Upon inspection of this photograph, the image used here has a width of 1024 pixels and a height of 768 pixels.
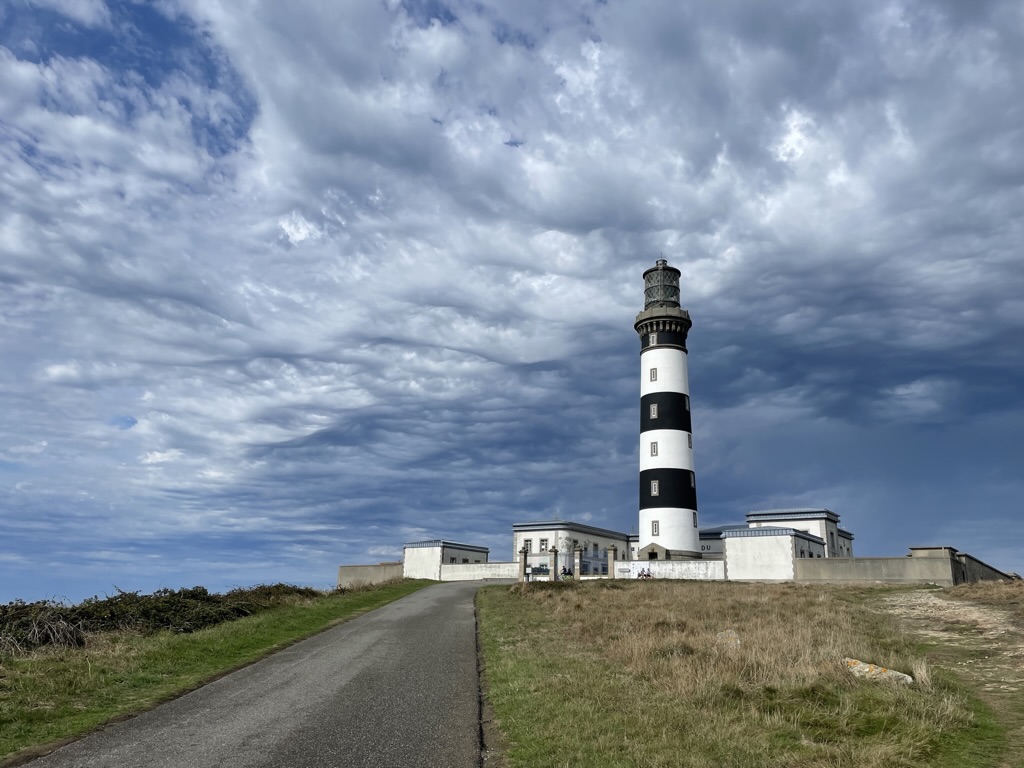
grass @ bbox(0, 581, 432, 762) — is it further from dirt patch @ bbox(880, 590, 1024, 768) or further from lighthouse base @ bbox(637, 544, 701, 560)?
lighthouse base @ bbox(637, 544, 701, 560)

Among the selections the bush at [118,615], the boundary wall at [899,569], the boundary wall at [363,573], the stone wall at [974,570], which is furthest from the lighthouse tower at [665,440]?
the bush at [118,615]

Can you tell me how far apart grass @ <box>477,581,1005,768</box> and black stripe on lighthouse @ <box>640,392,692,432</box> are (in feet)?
115

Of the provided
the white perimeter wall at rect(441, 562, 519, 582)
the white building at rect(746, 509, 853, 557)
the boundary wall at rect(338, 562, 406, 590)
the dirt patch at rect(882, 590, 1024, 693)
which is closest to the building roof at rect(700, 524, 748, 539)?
the white building at rect(746, 509, 853, 557)

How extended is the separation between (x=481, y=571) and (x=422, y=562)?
7.77 metres

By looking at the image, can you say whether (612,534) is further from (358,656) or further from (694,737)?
(694,737)

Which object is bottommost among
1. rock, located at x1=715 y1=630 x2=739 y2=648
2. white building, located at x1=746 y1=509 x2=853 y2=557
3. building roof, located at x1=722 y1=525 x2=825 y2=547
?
rock, located at x1=715 y1=630 x2=739 y2=648

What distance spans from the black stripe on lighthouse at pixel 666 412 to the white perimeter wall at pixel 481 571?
2235 cm

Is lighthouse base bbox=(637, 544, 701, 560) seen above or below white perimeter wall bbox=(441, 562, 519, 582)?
above

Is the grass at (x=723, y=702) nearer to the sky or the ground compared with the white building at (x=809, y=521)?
nearer to the ground

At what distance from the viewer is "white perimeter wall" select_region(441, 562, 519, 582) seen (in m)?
68.9

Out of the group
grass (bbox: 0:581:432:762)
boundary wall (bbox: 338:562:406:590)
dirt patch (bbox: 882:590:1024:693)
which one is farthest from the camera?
boundary wall (bbox: 338:562:406:590)

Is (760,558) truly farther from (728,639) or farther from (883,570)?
(728,639)

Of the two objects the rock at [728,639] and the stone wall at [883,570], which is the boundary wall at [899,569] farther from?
the rock at [728,639]

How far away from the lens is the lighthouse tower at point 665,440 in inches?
2100
